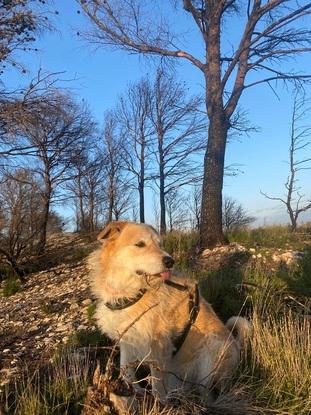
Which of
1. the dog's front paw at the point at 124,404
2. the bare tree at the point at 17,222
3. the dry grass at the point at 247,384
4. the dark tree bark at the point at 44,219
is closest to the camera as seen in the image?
the dog's front paw at the point at 124,404

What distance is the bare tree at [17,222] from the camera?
1441cm

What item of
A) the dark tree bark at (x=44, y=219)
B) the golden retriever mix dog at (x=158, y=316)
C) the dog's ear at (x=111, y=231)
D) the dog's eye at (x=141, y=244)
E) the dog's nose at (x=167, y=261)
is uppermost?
the dark tree bark at (x=44, y=219)

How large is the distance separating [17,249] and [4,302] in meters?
4.20

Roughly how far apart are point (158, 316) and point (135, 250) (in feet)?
2.12

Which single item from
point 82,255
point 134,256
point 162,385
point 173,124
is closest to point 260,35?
point 82,255

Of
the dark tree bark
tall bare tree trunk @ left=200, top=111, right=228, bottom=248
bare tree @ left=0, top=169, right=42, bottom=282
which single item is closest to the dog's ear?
tall bare tree trunk @ left=200, top=111, right=228, bottom=248

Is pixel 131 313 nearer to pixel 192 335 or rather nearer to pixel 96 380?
pixel 192 335

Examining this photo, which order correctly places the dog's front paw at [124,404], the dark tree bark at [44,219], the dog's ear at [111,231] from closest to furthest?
the dog's front paw at [124,404] → the dog's ear at [111,231] → the dark tree bark at [44,219]

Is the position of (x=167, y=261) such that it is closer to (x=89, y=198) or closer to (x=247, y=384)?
(x=247, y=384)

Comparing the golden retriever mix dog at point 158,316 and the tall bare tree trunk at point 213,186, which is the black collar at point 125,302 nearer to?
the golden retriever mix dog at point 158,316

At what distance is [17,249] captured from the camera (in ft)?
48.8

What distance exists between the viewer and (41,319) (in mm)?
7883

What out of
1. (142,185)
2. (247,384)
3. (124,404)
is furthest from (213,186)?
(142,185)

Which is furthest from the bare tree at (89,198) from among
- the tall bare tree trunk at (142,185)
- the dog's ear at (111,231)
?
the dog's ear at (111,231)
